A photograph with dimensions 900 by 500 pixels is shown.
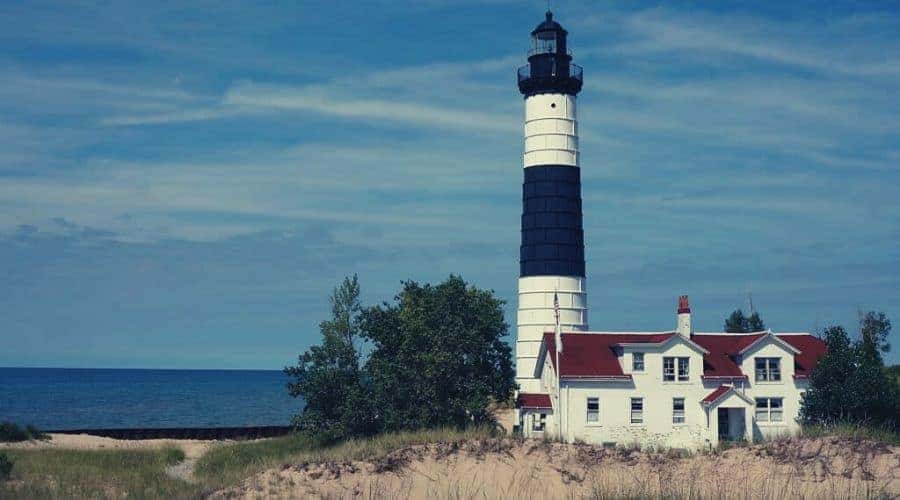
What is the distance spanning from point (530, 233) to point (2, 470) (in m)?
29.7

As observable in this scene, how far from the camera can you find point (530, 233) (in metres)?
57.7

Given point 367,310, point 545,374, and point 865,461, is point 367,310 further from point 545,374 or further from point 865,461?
point 865,461

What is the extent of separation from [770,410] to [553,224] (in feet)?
49.7

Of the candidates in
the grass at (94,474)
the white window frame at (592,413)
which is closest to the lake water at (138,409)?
the grass at (94,474)

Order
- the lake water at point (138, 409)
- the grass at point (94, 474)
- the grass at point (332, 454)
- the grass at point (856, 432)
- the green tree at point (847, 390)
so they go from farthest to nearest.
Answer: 1. the lake water at point (138, 409)
2. the green tree at point (847, 390)
3. the grass at point (856, 432)
4. the grass at point (332, 454)
5. the grass at point (94, 474)

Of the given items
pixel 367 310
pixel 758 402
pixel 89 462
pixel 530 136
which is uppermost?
pixel 530 136

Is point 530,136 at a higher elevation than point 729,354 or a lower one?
higher

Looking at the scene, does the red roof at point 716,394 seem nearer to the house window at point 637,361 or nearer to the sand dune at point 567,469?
the house window at point 637,361

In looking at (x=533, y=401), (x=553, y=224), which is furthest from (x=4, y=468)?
(x=553, y=224)

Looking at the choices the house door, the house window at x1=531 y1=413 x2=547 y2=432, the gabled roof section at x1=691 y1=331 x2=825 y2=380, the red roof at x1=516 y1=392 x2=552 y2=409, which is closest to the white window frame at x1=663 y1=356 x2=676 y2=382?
the gabled roof section at x1=691 y1=331 x2=825 y2=380

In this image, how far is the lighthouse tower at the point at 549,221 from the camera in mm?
56875

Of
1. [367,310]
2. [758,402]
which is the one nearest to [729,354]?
[758,402]

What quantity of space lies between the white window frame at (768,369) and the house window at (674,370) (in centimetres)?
411

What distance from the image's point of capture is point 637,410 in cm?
5078
